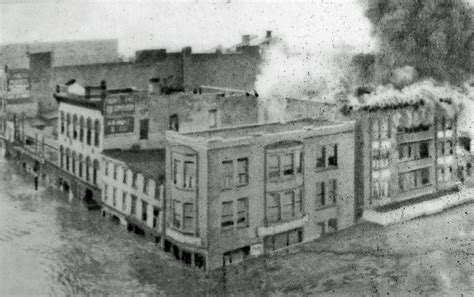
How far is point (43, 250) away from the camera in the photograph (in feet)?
78.7

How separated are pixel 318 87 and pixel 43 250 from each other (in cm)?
1667

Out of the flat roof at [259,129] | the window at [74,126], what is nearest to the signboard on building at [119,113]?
the window at [74,126]

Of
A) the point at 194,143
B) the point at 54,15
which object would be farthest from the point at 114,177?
the point at 54,15

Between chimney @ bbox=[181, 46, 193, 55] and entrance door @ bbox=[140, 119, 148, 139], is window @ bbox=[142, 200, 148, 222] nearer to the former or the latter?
entrance door @ bbox=[140, 119, 148, 139]

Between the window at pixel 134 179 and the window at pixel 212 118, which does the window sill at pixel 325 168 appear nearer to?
the window at pixel 134 179

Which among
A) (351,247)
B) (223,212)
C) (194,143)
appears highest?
(194,143)

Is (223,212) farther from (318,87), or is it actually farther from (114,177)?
(318,87)

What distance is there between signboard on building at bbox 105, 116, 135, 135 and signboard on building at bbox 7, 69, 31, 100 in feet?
15.3

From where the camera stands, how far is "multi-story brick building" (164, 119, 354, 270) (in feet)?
82.7

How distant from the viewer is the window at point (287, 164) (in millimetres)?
27389

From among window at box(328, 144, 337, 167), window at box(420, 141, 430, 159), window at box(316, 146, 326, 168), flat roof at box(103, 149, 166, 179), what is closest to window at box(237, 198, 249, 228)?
flat roof at box(103, 149, 166, 179)

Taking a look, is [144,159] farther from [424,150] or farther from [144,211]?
[424,150]

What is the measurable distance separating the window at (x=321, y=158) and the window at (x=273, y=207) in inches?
116

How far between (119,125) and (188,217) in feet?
28.5
